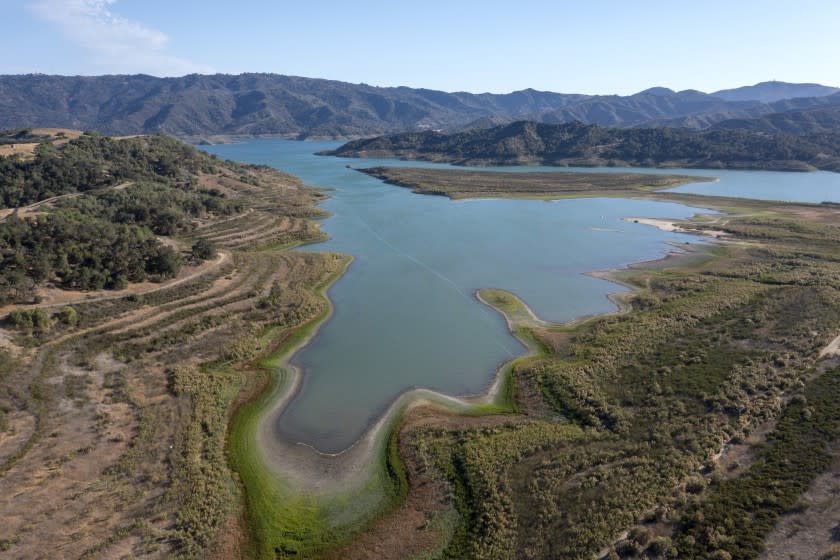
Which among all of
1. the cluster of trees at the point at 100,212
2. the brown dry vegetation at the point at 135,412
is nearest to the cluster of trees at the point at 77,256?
the cluster of trees at the point at 100,212

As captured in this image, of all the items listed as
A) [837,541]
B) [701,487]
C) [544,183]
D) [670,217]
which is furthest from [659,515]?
[544,183]

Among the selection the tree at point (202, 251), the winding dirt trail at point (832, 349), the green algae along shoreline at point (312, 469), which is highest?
the tree at point (202, 251)

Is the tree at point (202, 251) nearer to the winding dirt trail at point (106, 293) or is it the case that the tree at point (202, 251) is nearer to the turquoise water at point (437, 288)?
the winding dirt trail at point (106, 293)

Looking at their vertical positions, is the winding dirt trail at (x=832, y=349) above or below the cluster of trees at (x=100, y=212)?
below

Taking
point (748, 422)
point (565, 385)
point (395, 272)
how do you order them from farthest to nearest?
point (395, 272), point (565, 385), point (748, 422)

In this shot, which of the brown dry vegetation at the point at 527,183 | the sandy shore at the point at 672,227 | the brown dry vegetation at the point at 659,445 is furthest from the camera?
the brown dry vegetation at the point at 527,183

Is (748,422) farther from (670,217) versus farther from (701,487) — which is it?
(670,217)

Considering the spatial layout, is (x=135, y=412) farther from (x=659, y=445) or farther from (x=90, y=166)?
(x=90, y=166)
